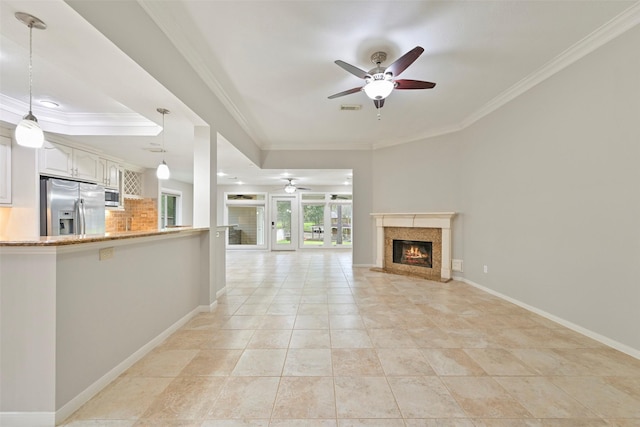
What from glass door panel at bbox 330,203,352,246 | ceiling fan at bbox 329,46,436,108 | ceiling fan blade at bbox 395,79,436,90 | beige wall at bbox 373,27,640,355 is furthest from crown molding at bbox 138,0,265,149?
glass door panel at bbox 330,203,352,246

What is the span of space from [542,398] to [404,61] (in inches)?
107

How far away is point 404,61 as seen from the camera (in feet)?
7.61

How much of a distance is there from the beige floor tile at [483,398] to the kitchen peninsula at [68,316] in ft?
7.96

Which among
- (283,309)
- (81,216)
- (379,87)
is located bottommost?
(283,309)

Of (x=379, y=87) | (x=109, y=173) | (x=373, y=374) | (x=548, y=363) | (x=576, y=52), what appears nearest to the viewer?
(x=373, y=374)

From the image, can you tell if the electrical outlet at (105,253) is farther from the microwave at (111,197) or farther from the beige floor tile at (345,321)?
the microwave at (111,197)

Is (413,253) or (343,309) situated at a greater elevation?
(413,253)

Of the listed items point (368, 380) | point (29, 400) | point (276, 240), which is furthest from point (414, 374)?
point (276, 240)

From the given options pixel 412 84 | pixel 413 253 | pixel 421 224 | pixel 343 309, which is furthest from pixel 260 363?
pixel 413 253

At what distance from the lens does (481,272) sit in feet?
14.1

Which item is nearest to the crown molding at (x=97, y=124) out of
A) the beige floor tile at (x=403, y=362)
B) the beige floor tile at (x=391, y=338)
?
the beige floor tile at (x=391, y=338)

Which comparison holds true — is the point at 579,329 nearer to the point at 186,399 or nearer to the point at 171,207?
the point at 186,399

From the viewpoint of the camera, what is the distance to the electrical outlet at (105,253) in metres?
1.83

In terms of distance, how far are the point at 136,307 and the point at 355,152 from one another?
16.7 feet
